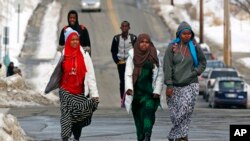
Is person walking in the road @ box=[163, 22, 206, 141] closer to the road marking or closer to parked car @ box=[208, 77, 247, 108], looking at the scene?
parked car @ box=[208, 77, 247, 108]

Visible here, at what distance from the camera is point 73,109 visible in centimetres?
1384

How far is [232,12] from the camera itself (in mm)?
96438

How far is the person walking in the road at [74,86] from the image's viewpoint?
13.8 m

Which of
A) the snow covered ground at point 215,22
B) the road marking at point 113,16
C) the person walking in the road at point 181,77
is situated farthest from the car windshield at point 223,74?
the snow covered ground at point 215,22

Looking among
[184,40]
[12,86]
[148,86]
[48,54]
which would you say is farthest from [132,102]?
[48,54]

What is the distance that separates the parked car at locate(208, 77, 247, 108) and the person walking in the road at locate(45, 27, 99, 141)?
21.7 metres

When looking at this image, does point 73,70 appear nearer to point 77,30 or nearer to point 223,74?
point 77,30

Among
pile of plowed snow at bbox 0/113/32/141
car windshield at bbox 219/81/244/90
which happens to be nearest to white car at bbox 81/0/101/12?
car windshield at bbox 219/81/244/90

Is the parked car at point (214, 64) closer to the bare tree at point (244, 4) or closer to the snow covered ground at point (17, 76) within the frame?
the snow covered ground at point (17, 76)

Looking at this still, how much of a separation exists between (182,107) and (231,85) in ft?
75.7

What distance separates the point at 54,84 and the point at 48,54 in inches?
1960

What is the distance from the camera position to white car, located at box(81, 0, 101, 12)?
79.3 meters

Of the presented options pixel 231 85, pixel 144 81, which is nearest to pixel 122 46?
pixel 144 81

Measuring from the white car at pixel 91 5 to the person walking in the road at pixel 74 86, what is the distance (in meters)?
65.4
